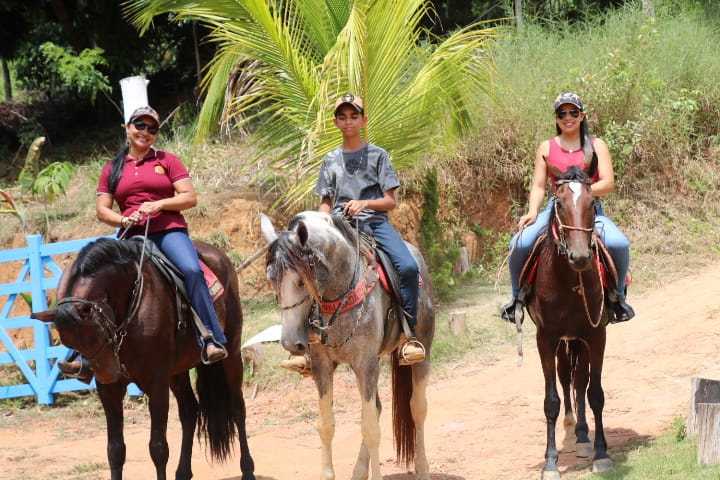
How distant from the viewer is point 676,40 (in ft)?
48.6

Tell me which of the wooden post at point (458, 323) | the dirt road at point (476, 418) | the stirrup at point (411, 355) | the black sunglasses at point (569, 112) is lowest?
the dirt road at point (476, 418)

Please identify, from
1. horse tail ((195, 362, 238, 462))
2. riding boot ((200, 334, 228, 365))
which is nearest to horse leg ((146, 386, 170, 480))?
riding boot ((200, 334, 228, 365))

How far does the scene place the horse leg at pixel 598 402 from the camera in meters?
6.38

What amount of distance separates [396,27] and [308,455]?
494 cm

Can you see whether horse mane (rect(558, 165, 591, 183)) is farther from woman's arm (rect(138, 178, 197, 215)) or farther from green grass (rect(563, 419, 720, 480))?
woman's arm (rect(138, 178, 197, 215))

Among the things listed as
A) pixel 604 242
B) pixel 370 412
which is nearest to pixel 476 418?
pixel 604 242

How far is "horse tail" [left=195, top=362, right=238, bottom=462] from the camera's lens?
6984mm

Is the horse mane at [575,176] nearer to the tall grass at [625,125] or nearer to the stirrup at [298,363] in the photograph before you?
the stirrup at [298,363]

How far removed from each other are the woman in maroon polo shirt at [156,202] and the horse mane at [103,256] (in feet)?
0.91

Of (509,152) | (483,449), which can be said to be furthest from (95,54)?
(483,449)

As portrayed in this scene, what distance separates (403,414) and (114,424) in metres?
2.17

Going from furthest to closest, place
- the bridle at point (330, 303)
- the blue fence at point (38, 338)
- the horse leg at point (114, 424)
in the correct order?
the blue fence at point (38, 338) → the horse leg at point (114, 424) → the bridle at point (330, 303)

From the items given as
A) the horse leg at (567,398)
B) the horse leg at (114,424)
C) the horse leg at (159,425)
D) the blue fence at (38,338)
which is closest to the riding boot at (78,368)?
the horse leg at (114,424)

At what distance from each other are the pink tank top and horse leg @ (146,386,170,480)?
3.25m
